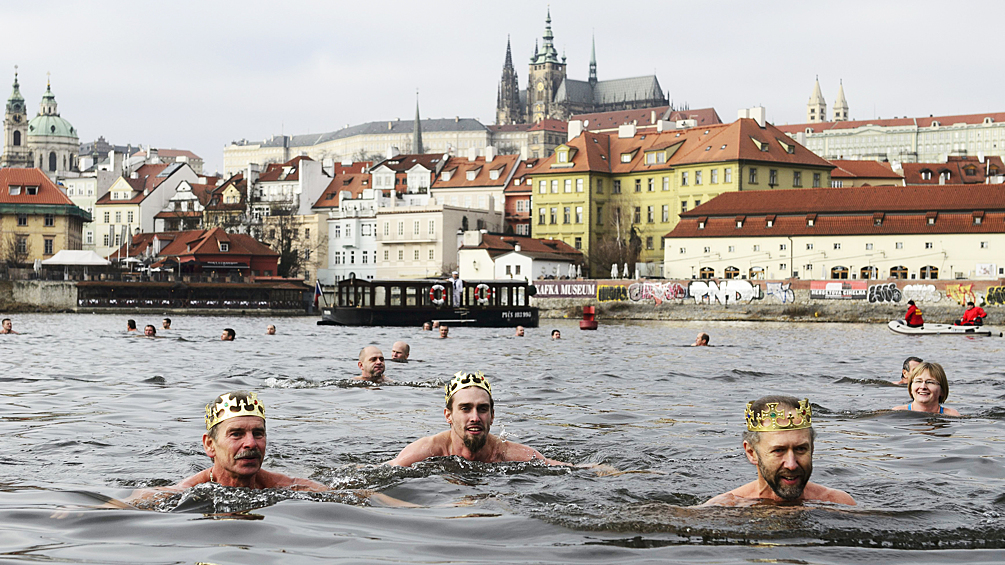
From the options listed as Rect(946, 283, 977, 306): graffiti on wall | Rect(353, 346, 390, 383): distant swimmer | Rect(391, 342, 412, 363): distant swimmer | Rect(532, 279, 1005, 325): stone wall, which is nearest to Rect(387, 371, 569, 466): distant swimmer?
Rect(353, 346, 390, 383): distant swimmer

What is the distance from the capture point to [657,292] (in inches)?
2940

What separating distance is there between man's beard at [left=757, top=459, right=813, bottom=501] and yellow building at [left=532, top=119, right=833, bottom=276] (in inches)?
3270

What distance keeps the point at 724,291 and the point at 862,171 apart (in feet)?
144

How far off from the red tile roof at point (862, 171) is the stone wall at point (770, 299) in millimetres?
38742

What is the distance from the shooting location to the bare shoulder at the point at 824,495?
7.98 m

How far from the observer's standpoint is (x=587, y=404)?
58.8 feet

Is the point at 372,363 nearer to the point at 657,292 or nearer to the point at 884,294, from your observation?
the point at 884,294

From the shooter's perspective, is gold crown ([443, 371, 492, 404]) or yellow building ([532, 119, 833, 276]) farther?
yellow building ([532, 119, 833, 276])

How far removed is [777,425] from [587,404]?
10.6 meters

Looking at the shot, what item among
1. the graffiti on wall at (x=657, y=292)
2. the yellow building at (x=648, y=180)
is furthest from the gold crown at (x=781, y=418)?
the yellow building at (x=648, y=180)

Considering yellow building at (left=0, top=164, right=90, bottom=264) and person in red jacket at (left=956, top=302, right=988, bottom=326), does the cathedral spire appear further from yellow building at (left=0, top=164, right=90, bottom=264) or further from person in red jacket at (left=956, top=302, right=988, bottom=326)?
person in red jacket at (left=956, top=302, right=988, bottom=326)

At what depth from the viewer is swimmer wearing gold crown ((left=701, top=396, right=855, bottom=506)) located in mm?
7371

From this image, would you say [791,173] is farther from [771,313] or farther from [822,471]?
[822,471]

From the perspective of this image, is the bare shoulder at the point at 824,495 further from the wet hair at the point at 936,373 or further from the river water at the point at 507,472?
the wet hair at the point at 936,373
